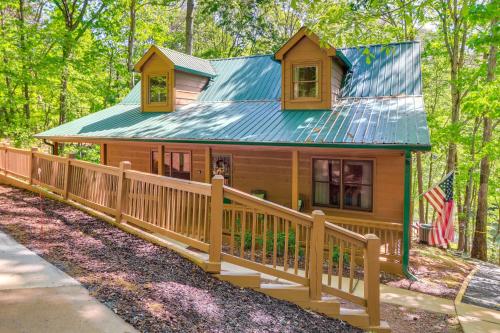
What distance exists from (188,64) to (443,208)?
32.5 feet

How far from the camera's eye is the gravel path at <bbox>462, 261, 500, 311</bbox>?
7105 mm

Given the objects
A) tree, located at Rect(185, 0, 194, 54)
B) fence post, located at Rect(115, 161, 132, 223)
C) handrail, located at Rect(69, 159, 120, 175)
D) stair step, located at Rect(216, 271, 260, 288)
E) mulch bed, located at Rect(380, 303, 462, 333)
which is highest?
tree, located at Rect(185, 0, 194, 54)

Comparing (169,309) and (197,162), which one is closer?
(169,309)

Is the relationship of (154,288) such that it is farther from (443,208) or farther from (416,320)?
(443,208)

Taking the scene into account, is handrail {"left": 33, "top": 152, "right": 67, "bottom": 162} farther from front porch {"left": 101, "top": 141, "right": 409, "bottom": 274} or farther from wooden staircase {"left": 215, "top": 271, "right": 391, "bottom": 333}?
wooden staircase {"left": 215, "top": 271, "right": 391, "bottom": 333}

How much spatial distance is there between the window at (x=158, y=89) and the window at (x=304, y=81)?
5.23 m

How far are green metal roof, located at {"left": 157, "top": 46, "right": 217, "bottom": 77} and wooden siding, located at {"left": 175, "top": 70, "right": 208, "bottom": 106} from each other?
25 centimetres

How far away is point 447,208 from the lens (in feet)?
30.5

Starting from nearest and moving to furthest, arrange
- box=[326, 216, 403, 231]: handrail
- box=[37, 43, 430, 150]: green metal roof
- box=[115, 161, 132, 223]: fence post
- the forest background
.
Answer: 1. box=[115, 161, 132, 223]: fence post
2. box=[326, 216, 403, 231]: handrail
3. box=[37, 43, 430, 150]: green metal roof
4. the forest background

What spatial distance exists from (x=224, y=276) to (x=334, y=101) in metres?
7.69

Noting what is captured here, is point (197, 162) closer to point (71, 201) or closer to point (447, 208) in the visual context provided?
point (71, 201)

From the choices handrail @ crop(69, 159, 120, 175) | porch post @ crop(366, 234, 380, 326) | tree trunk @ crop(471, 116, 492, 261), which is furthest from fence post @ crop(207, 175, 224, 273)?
tree trunk @ crop(471, 116, 492, 261)

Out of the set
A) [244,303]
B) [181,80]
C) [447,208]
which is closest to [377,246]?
[244,303]

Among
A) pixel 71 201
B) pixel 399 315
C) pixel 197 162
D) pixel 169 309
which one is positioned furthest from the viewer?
pixel 197 162
